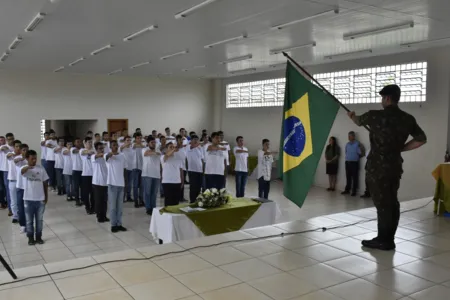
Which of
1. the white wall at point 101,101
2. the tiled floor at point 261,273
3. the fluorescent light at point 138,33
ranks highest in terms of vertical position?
the fluorescent light at point 138,33

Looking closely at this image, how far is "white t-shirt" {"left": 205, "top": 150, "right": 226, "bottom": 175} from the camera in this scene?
29.8 feet

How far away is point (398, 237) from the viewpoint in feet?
14.5

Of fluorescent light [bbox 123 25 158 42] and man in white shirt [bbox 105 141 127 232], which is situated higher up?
fluorescent light [bbox 123 25 158 42]

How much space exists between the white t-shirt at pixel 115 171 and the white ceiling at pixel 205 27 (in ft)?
7.58

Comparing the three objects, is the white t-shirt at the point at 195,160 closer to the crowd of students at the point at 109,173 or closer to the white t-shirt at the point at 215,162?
the crowd of students at the point at 109,173

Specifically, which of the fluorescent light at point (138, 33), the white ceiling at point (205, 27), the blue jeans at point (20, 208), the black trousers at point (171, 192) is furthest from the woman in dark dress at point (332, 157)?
the blue jeans at point (20, 208)

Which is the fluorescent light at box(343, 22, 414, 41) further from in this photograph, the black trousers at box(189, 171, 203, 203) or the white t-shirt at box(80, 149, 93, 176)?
the white t-shirt at box(80, 149, 93, 176)

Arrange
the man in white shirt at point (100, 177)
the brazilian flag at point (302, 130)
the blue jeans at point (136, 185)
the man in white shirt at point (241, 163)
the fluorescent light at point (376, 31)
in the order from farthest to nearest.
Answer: the man in white shirt at point (241, 163)
the blue jeans at point (136, 185)
the man in white shirt at point (100, 177)
the fluorescent light at point (376, 31)
the brazilian flag at point (302, 130)

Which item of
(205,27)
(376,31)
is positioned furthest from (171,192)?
(376,31)

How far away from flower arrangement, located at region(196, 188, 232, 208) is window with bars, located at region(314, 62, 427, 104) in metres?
6.20

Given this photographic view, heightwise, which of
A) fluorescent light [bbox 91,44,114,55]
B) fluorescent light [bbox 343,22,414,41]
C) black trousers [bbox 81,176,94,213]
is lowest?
black trousers [bbox 81,176,94,213]

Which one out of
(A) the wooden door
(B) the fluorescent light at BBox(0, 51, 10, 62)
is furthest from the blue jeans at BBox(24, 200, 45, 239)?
(A) the wooden door

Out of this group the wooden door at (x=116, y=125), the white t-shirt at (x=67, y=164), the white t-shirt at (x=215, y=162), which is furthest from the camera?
the wooden door at (x=116, y=125)

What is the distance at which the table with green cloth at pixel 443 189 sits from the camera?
215 inches
